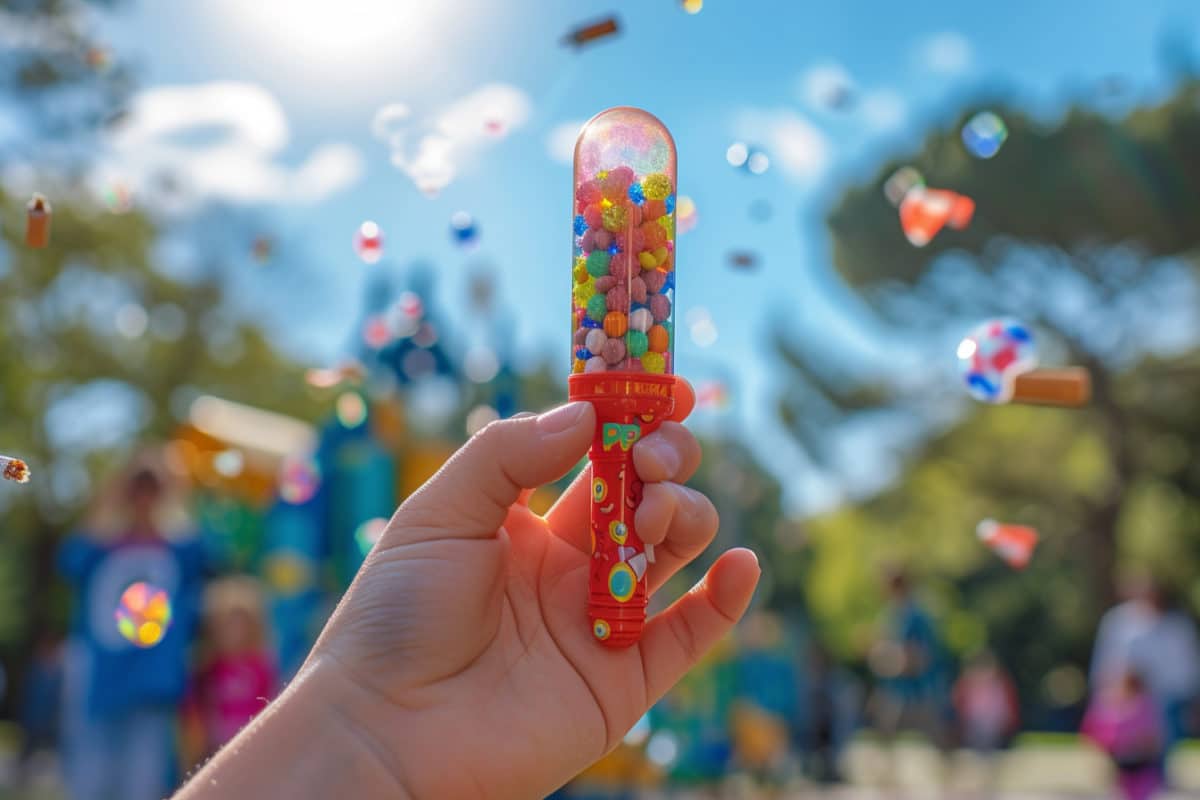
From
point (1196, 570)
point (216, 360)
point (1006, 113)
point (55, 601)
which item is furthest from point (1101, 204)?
point (55, 601)

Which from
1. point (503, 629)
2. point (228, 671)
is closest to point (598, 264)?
point (503, 629)

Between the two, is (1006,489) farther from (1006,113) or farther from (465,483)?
(465,483)

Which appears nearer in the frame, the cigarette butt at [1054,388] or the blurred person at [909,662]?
the cigarette butt at [1054,388]

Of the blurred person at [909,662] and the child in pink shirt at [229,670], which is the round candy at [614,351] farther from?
the blurred person at [909,662]

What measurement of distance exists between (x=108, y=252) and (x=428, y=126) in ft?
81.4

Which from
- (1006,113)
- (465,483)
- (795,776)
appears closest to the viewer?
(465,483)

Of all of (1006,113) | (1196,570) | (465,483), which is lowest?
(1196,570)

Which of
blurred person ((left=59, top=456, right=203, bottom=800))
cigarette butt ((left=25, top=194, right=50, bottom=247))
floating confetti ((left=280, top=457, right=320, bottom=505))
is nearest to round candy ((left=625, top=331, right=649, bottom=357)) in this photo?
cigarette butt ((left=25, top=194, right=50, bottom=247))

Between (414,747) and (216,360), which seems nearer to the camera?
(414,747)

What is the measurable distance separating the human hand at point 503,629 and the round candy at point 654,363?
10cm

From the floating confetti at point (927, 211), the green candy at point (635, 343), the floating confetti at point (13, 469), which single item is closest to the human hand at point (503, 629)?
the green candy at point (635, 343)

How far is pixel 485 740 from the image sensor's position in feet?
5.37

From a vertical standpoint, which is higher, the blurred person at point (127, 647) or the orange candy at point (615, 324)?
the orange candy at point (615, 324)

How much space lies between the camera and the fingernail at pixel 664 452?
1.75m
